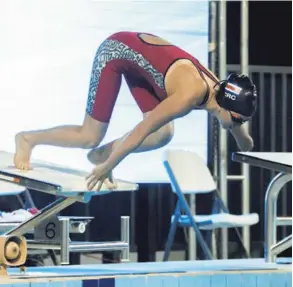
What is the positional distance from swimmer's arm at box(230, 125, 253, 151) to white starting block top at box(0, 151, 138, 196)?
2.37 feet

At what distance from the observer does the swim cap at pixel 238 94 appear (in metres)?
4.89

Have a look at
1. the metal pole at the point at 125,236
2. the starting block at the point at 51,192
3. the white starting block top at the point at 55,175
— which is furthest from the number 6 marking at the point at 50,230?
the metal pole at the point at 125,236

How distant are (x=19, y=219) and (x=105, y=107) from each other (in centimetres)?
82

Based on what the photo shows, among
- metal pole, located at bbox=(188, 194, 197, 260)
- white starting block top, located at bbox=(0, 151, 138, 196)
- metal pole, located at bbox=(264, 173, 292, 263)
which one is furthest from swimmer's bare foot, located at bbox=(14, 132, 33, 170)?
metal pole, located at bbox=(188, 194, 197, 260)

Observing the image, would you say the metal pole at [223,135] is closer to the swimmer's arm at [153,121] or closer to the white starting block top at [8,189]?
the swimmer's arm at [153,121]

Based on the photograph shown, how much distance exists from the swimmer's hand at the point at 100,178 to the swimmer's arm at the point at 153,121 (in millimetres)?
34

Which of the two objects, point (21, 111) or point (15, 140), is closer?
point (15, 140)

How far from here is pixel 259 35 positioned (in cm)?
698

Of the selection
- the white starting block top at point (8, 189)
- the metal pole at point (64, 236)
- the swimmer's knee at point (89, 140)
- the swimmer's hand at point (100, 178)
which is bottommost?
the metal pole at point (64, 236)

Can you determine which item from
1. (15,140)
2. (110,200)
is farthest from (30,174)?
(110,200)

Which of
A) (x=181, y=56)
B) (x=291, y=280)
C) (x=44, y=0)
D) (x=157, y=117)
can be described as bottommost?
(x=291, y=280)

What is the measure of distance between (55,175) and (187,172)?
1.35m

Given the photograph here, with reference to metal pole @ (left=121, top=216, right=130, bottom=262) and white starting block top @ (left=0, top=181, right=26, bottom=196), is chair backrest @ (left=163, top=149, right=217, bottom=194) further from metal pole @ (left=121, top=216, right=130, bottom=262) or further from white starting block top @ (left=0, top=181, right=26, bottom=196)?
white starting block top @ (left=0, top=181, right=26, bottom=196)

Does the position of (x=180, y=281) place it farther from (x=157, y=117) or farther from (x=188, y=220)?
(x=188, y=220)
